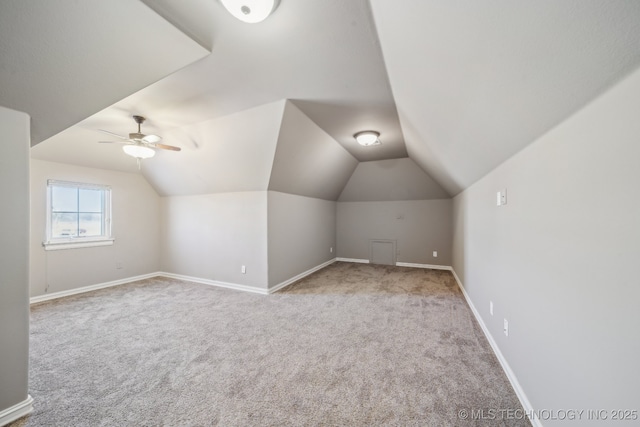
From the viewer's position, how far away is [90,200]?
405 cm

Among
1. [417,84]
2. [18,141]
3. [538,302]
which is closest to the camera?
[538,302]

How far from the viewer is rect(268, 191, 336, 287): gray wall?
3914mm

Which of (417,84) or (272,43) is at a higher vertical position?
(272,43)

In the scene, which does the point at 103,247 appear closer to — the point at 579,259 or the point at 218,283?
the point at 218,283

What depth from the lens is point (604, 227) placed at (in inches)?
35.6

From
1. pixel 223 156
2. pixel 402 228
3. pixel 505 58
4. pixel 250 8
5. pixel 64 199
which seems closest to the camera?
pixel 505 58

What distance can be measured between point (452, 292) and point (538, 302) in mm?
2544

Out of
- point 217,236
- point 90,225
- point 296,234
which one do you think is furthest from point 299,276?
point 90,225

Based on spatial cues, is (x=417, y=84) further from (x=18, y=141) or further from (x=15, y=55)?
(x=18, y=141)

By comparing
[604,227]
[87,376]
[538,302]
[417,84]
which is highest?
[417,84]

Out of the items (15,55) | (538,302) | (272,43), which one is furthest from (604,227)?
(15,55)

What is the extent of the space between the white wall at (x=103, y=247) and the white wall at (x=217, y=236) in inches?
10.1

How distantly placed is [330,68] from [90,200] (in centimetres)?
466

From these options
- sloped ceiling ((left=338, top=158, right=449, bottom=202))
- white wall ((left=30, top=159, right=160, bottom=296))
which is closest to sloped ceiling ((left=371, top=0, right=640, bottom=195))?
sloped ceiling ((left=338, top=158, right=449, bottom=202))
